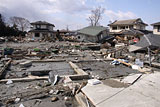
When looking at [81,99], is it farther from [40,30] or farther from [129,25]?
[40,30]

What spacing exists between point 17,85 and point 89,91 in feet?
9.02

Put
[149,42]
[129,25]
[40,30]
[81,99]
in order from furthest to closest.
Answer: [40,30] < [129,25] < [149,42] < [81,99]

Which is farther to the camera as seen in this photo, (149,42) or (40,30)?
(40,30)

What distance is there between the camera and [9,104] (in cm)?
311

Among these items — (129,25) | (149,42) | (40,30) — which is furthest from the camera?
(40,30)

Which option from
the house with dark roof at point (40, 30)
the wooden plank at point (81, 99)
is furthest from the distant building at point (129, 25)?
the wooden plank at point (81, 99)

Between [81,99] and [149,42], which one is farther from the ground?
[149,42]

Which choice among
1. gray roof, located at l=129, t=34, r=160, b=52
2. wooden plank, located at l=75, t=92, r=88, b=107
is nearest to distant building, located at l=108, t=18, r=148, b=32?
gray roof, located at l=129, t=34, r=160, b=52

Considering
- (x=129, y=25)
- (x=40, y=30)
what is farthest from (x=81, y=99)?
(x=40, y=30)

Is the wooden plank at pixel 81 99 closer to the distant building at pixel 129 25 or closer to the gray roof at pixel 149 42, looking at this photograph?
the gray roof at pixel 149 42

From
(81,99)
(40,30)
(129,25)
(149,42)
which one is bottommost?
(81,99)

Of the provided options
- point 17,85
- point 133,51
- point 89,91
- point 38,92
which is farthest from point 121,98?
point 133,51

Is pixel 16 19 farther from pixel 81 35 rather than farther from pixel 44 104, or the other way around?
pixel 44 104

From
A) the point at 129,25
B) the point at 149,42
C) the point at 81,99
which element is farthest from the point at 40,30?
the point at 81,99
